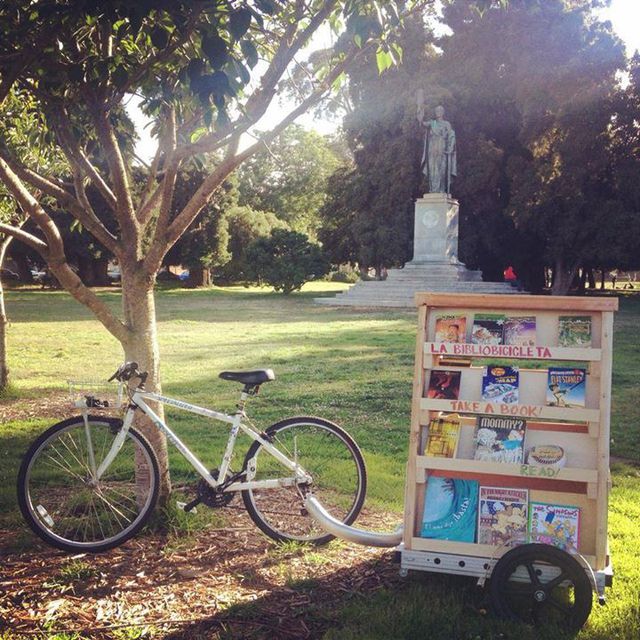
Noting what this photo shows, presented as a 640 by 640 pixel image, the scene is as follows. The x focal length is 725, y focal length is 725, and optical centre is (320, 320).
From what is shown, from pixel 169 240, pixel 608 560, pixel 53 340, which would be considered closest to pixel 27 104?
pixel 169 240

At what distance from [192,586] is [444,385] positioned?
1.72 metres

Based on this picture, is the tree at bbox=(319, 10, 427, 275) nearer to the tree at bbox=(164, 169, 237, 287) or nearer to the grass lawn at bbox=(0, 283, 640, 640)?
the tree at bbox=(164, 169, 237, 287)

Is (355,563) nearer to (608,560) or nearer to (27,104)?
(608,560)

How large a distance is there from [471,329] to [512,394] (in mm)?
400

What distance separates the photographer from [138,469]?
4.51 metres

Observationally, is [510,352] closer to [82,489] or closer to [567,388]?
[567,388]

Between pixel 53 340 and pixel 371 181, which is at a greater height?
pixel 371 181

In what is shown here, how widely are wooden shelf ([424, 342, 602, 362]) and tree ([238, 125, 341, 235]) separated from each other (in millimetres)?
59963

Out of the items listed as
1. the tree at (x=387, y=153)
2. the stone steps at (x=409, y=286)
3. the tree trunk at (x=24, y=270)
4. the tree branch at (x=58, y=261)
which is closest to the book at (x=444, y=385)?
the tree branch at (x=58, y=261)

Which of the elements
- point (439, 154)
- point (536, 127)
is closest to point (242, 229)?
point (439, 154)

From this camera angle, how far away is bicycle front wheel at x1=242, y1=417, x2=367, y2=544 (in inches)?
174

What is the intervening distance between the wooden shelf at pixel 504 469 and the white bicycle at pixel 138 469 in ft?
2.72

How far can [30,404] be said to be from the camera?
8.95 metres

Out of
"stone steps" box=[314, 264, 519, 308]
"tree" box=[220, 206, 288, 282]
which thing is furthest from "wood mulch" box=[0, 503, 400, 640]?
"tree" box=[220, 206, 288, 282]
